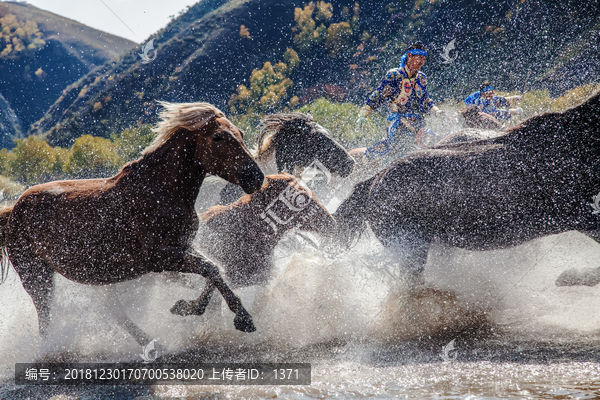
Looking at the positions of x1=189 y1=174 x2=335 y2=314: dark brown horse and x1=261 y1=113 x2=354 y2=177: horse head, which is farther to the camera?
x1=261 y1=113 x2=354 y2=177: horse head

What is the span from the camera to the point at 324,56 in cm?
2355

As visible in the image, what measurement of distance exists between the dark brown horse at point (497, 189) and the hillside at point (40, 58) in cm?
3657

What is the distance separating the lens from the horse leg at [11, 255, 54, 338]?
358 centimetres

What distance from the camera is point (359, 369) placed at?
3023 mm

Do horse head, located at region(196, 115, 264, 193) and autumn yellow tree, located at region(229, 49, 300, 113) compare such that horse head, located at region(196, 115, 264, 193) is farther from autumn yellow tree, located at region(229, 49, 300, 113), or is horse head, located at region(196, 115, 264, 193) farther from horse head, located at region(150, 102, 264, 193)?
autumn yellow tree, located at region(229, 49, 300, 113)

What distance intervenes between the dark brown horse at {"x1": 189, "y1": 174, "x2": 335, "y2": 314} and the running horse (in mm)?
1090

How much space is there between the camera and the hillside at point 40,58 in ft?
110

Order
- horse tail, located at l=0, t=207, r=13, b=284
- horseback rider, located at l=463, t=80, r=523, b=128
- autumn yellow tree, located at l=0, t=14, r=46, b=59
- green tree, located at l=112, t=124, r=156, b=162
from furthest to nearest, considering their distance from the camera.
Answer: autumn yellow tree, located at l=0, t=14, r=46, b=59 → green tree, located at l=112, t=124, r=156, b=162 → horseback rider, located at l=463, t=80, r=523, b=128 → horse tail, located at l=0, t=207, r=13, b=284

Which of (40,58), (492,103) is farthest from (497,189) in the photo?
(40,58)

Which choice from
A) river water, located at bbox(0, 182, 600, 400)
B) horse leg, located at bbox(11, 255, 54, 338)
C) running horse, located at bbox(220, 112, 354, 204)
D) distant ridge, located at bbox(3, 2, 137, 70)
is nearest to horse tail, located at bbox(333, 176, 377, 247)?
river water, located at bbox(0, 182, 600, 400)

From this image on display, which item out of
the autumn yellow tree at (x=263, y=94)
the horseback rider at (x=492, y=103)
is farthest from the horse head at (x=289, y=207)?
the autumn yellow tree at (x=263, y=94)

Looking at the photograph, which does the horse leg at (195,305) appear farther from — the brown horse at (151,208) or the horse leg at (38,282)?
the horse leg at (38,282)

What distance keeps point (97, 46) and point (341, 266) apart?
137ft

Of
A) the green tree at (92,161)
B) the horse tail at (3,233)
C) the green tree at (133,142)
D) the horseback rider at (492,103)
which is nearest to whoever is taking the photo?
the horse tail at (3,233)
